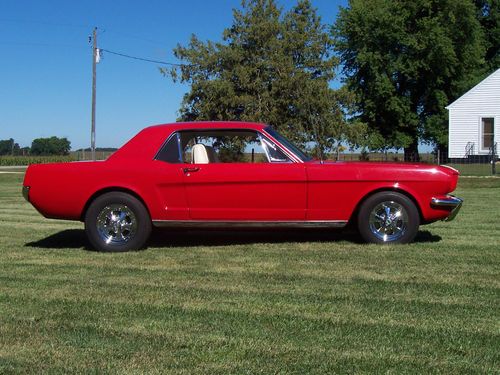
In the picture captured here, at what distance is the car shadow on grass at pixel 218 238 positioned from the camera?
7816 millimetres

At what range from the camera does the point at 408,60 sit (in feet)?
132

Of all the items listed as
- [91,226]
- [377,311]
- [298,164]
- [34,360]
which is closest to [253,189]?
[298,164]

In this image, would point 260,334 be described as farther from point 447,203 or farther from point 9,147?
point 9,147

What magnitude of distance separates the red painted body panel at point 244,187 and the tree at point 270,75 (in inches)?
822

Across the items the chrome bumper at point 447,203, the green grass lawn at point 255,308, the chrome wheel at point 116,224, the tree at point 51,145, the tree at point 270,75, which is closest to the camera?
the green grass lawn at point 255,308

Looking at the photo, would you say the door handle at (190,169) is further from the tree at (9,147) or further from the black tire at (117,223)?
the tree at (9,147)

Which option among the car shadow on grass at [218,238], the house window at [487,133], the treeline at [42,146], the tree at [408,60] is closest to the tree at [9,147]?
the treeline at [42,146]

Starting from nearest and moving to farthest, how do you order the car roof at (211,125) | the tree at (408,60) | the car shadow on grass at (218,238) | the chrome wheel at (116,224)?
Answer: the chrome wheel at (116,224), the car roof at (211,125), the car shadow on grass at (218,238), the tree at (408,60)

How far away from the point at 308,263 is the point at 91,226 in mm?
2697

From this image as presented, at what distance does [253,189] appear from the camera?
279 inches

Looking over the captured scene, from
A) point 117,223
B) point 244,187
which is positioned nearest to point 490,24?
point 244,187

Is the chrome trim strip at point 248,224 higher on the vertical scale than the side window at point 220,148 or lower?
lower

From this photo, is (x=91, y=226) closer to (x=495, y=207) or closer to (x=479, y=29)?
(x=495, y=207)

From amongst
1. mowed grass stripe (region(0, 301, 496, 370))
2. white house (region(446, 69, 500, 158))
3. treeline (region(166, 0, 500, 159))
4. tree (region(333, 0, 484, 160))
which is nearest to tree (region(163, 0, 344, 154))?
treeline (region(166, 0, 500, 159))
